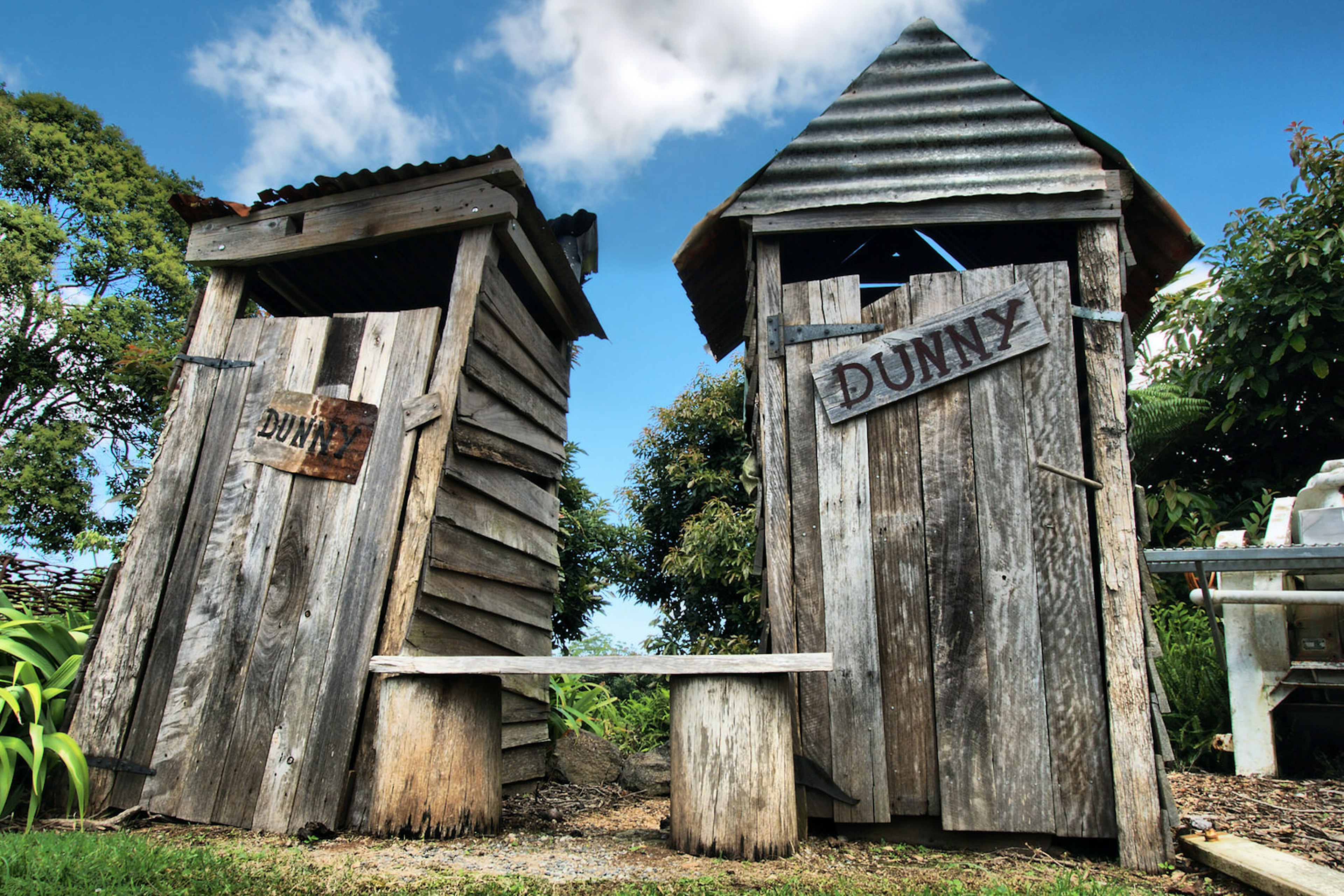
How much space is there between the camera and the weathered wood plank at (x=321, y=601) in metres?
3.76

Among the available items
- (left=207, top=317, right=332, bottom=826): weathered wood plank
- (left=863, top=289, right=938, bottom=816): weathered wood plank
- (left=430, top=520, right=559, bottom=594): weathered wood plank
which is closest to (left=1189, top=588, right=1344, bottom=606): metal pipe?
(left=863, top=289, right=938, bottom=816): weathered wood plank

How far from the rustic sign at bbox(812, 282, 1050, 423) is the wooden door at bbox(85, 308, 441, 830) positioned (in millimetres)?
2169

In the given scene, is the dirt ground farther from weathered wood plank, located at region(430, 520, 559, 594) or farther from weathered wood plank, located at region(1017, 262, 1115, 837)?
weathered wood plank, located at region(430, 520, 559, 594)

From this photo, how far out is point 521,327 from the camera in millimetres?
5156

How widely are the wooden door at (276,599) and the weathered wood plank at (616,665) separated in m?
0.59

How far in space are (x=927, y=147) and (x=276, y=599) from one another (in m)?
4.08

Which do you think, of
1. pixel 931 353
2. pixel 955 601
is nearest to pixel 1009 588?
pixel 955 601

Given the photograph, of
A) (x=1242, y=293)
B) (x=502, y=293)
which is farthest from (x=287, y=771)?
(x=1242, y=293)

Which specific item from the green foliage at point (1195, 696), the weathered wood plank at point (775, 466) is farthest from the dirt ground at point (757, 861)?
the green foliage at point (1195, 696)

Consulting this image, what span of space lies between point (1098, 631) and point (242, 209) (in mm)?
5261

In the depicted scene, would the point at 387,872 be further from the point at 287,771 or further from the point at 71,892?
the point at 287,771

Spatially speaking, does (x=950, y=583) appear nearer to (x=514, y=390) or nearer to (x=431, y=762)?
(x=431, y=762)

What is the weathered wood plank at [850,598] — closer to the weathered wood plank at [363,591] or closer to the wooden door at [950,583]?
the wooden door at [950,583]

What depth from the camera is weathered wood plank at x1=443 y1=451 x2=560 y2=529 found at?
4.33 metres
